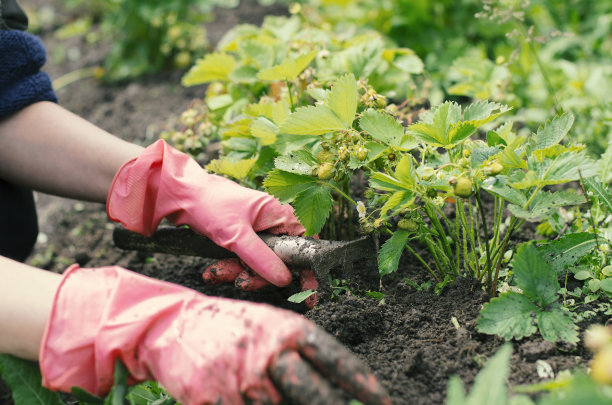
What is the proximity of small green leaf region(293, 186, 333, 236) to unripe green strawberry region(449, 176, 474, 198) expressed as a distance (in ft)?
1.25

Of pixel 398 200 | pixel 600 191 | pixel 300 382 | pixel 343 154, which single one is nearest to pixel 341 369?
pixel 300 382

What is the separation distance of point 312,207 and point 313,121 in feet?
0.74

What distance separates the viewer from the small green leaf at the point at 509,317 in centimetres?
122

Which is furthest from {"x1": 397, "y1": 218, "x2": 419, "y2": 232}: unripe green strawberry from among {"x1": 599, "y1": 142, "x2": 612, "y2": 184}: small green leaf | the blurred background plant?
the blurred background plant

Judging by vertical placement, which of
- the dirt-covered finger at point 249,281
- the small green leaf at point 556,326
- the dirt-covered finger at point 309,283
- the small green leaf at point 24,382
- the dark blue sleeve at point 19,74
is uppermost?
the small green leaf at point 556,326

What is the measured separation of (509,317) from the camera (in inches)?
48.7

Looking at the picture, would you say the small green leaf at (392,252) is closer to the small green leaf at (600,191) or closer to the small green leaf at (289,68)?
the small green leaf at (600,191)

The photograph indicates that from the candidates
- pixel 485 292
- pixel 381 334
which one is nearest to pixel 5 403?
pixel 381 334

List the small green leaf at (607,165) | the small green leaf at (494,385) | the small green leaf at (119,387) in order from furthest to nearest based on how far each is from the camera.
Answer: the small green leaf at (607,165) → the small green leaf at (119,387) → the small green leaf at (494,385)

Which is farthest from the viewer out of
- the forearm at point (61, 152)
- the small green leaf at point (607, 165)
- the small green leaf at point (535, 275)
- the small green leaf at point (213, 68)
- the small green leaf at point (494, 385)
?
the small green leaf at point (213, 68)

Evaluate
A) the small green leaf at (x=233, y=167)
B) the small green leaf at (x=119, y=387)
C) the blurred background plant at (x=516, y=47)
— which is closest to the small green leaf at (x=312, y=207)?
the small green leaf at (x=233, y=167)

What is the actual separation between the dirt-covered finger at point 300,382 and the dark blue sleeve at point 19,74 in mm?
1447

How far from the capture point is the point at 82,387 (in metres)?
1.19

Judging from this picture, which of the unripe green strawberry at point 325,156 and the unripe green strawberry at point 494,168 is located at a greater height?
the unripe green strawberry at point 494,168
